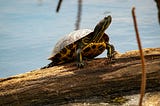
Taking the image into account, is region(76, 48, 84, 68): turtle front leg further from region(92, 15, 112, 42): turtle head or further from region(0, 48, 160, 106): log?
region(92, 15, 112, 42): turtle head

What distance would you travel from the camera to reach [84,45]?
5.07m

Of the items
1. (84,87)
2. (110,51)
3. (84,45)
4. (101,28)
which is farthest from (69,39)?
(84,87)

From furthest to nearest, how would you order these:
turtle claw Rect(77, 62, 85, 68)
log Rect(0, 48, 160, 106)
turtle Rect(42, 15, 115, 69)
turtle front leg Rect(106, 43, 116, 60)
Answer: turtle Rect(42, 15, 115, 69) → turtle front leg Rect(106, 43, 116, 60) → turtle claw Rect(77, 62, 85, 68) → log Rect(0, 48, 160, 106)

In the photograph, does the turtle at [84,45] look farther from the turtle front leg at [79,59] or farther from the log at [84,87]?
the log at [84,87]

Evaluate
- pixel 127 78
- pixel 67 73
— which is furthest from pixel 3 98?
pixel 127 78

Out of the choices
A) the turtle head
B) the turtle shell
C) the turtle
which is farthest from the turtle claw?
the turtle head

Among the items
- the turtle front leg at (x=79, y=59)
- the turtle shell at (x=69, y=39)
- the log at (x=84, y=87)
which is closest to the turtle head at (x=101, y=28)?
the turtle shell at (x=69, y=39)

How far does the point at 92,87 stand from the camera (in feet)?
13.8

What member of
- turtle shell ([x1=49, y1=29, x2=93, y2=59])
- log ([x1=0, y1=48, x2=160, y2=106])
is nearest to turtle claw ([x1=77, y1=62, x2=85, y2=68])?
log ([x1=0, y1=48, x2=160, y2=106])

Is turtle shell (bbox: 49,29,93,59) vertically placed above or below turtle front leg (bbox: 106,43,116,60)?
above

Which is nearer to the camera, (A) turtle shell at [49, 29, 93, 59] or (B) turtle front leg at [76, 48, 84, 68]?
(B) turtle front leg at [76, 48, 84, 68]

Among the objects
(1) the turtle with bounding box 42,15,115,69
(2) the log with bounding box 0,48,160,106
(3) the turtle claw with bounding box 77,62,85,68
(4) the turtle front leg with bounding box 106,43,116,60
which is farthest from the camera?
(1) the turtle with bounding box 42,15,115,69

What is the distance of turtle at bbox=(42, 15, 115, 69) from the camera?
509 centimetres

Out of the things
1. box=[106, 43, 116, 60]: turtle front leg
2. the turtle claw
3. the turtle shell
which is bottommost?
the turtle claw
